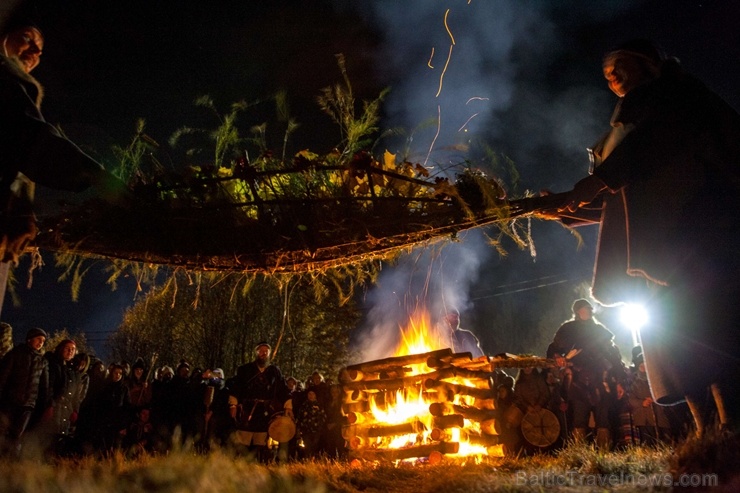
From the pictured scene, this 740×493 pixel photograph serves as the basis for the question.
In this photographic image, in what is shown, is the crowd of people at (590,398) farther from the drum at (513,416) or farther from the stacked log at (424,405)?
the stacked log at (424,405)

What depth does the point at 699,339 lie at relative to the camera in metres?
2.70

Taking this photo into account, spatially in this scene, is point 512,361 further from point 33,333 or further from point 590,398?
point 33,333

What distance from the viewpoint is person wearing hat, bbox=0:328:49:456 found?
725 centimetres

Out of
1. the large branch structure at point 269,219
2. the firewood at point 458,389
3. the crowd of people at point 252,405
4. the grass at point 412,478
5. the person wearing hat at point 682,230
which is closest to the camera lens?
the grass at point 412,478

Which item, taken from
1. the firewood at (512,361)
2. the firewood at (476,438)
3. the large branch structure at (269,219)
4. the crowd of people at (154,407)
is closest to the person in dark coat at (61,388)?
the crowd of people at (154,407)

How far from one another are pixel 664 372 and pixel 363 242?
2245 millimetres

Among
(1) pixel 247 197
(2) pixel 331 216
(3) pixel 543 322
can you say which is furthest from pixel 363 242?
(3) pixel 543 322

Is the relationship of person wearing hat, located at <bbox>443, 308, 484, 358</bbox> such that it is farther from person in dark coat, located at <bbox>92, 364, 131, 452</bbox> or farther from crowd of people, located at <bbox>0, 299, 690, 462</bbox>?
person in dark coat, located at <bbox>92, 364, 131, 452</bbox>

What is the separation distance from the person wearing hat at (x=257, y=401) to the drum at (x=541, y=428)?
4.14 m

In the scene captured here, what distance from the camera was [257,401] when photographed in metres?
8.97

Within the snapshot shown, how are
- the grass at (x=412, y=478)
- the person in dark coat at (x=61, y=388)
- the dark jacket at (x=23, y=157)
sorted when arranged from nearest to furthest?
the grass at (x=412, y=478) → the dark jacket at (x=23, y=157) → the person in dark coat at (x=61, y=388)

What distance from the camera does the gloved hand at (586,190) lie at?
333cm

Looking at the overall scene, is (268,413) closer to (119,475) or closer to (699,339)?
(119,475)

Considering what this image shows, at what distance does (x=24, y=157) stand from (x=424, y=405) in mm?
5423
